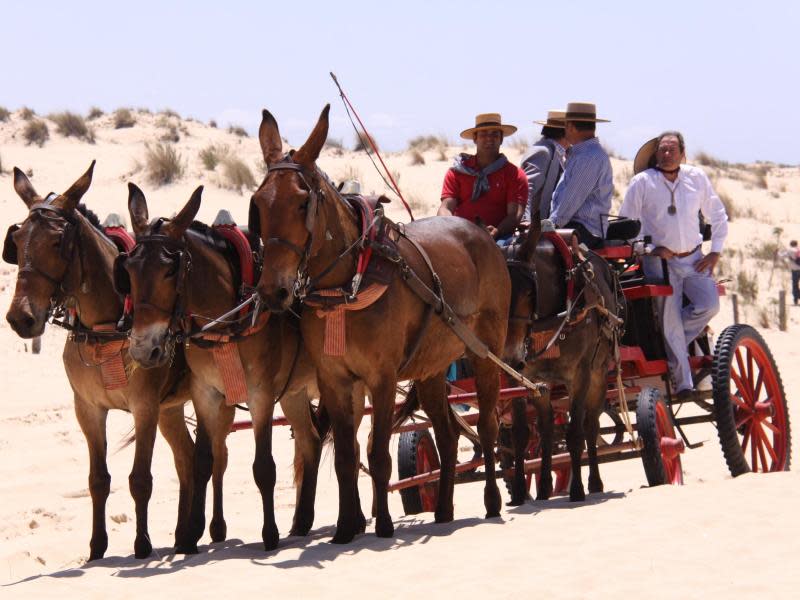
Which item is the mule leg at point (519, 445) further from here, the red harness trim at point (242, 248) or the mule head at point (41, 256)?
the mule head at point (41, 256)

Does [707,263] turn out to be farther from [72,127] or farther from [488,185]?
[72,127]

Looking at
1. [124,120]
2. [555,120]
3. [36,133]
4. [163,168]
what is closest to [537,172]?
[555,120]

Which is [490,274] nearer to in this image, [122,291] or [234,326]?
[234,326]

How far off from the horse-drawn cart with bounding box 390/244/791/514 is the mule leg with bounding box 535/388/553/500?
0.16 metres

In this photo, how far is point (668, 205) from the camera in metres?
10.4

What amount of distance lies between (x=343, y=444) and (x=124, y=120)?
28.7 m

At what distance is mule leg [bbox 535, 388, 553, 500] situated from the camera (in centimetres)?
927

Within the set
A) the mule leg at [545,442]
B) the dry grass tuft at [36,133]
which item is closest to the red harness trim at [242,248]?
the mule leg at [545,442]

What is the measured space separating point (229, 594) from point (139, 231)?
7.68ft

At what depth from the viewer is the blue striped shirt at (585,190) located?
10.0 meters

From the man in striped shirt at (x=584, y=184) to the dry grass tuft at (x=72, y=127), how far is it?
80.2 feet

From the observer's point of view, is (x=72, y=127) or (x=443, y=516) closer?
(x=443, y=516)

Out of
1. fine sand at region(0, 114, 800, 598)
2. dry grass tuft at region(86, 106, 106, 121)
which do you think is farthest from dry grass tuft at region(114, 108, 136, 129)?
fine sand at region(0, 114, 800, 598)

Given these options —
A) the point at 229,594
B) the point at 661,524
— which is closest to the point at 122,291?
the point at 229,594
